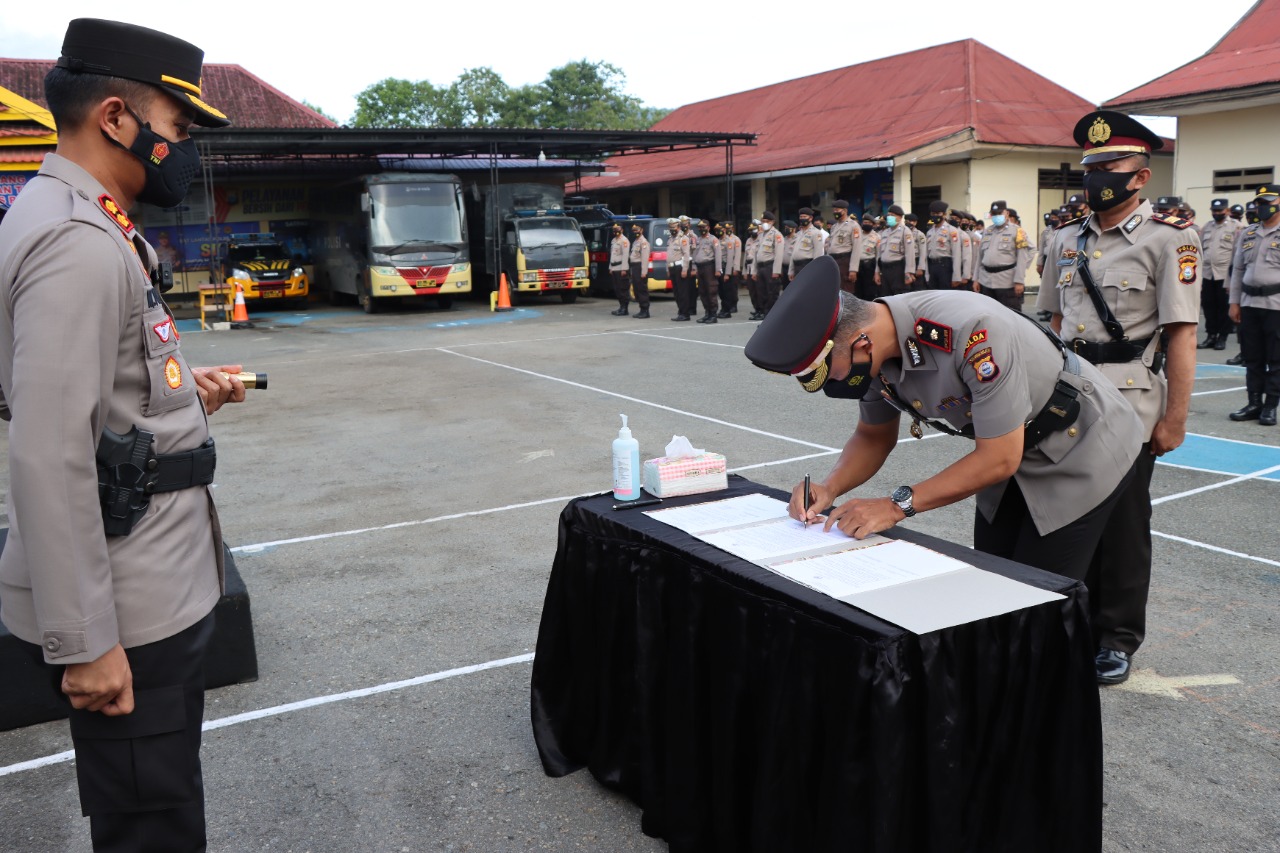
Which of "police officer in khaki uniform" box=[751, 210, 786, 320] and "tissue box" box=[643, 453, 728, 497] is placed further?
"police officer in khaki uniform" box=[751, 210, 786, 320]

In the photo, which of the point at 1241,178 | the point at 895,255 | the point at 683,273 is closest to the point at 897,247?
the point at 895,255

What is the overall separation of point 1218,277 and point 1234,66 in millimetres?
8478

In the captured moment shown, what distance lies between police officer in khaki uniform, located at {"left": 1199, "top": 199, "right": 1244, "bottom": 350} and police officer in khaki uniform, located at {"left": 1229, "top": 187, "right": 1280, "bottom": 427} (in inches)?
157

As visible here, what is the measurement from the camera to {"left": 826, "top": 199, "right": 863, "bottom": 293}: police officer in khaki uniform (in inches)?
719

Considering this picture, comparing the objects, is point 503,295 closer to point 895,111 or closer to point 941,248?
point 941,248

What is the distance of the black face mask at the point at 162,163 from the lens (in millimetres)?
2033

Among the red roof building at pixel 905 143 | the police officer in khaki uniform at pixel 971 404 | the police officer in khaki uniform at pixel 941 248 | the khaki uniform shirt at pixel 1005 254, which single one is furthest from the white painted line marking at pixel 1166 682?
the red roof building at pixel 905 143

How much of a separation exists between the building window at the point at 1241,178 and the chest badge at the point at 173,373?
20.5 metres

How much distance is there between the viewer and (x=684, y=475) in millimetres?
3348

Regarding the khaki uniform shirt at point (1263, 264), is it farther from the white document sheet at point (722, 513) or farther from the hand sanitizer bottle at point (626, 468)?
the hand sanitizer bottle at point (626, 468)

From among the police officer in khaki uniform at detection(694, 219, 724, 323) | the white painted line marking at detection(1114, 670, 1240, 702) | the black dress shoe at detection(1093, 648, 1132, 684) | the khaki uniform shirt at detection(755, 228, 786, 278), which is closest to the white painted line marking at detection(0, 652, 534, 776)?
the black dress shoe at detection(1093, 648, 1132, 684)

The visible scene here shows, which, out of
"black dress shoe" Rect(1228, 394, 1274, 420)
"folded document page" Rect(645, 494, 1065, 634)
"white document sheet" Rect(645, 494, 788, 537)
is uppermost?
"white document sheet" Rect(645, 494, 788, 537)

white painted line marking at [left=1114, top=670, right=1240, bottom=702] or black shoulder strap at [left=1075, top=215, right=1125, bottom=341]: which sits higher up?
black shoulder strap at [left=1075, top=215, right=1125, bottom=341]

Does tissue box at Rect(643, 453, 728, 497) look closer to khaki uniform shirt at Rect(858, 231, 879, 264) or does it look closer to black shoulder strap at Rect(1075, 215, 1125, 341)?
black shoulder strap at Rect(1075, 215, 1125, 341)
